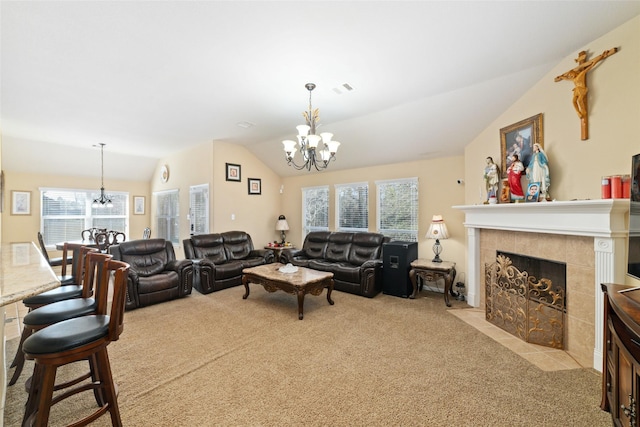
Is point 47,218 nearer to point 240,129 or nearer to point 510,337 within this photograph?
point 240,129

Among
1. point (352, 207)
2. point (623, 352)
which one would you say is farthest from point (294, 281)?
point (623, 352)

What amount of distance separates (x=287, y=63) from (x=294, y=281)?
8.72 ft

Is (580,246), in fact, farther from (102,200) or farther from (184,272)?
(102,200)

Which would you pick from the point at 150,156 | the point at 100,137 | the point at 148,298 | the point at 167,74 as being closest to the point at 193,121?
the point at 167,74

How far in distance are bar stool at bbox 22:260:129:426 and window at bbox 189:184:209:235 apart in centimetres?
429

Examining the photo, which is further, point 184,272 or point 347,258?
point 347,258

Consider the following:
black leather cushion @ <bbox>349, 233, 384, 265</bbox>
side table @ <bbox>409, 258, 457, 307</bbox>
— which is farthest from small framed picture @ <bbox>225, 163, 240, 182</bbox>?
side table @ <bbox>409, 258, 457, 307</bbox>

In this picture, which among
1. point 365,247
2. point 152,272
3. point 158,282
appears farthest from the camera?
point 365,247

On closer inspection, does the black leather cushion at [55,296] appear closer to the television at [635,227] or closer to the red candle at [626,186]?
the television at [635,227]

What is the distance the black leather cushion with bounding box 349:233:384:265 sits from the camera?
505 centimetres

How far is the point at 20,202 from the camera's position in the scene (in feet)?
19.9

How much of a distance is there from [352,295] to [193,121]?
4057 mm

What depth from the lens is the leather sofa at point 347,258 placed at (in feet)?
14.8

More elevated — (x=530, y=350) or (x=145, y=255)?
(x=145, y=255)
